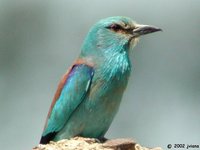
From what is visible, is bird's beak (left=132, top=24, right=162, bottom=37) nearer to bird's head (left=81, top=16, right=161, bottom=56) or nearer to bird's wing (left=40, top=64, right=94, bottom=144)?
bird's head (left=81, top=16, right=161, bottom=56)

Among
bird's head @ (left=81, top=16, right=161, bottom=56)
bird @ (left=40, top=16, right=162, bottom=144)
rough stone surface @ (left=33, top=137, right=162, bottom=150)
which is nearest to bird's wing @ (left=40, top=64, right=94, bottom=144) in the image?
bird @ (left=40, top=16, right=162, bottom=144)

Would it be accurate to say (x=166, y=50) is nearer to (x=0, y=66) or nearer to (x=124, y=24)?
(x=0, y=66)

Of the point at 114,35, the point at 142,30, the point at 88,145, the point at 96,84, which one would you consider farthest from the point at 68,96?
the point at 88,145

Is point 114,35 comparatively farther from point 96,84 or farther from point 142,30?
point 96,84

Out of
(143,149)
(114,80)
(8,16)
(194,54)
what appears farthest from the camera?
(8,16)

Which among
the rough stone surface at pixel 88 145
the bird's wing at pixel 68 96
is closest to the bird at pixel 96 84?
the bird's wing at pixel 68 96

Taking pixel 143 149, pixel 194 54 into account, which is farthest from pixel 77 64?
pixel 194 54

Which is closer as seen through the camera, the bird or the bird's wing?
the bird

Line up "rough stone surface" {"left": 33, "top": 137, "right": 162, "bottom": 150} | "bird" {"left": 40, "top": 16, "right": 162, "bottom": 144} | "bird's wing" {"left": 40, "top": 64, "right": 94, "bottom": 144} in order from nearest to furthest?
"rough stone surface" {"left": 33, "top": 137, "right": 162, "bottom": 150} → "bird" {"left": 40, "top": 16, "right": 162, "bottom": 144} → "bird's wing" {"left": 40, "top": 64, "right": 94, "bottom": 144}
